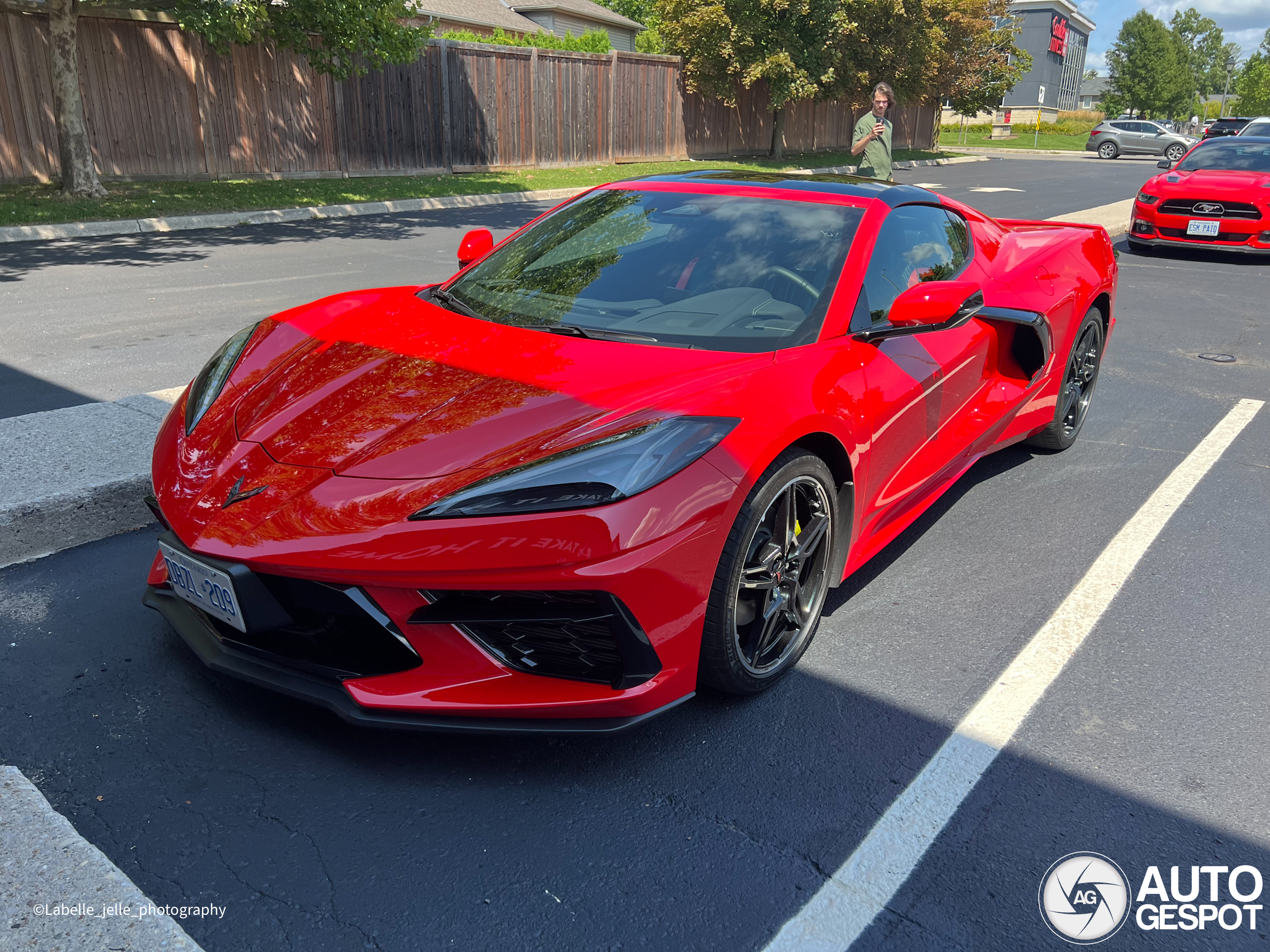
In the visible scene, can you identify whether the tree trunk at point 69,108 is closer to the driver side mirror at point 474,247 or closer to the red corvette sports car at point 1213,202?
the driver side mirror at point 474,247

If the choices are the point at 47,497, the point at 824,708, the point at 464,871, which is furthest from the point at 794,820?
the point at 47,497

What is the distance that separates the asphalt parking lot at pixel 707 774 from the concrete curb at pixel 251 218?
7730mm

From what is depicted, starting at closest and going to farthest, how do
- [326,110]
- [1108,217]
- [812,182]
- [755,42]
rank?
[812,182] → [1108,217] → [326,110] → [755,42]

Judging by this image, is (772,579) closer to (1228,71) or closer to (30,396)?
(30,396)

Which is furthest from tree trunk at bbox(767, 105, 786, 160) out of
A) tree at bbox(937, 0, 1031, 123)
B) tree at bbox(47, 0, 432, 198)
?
tree at bbox(47, 0, 432, 198)

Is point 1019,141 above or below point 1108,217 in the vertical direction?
above

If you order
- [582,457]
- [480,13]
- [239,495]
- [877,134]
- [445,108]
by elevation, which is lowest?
[239,495]

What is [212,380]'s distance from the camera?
3.10 m

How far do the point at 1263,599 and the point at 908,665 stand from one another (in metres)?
1.48

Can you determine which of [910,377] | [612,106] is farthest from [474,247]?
[612,106]

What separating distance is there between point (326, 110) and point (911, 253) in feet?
52.9

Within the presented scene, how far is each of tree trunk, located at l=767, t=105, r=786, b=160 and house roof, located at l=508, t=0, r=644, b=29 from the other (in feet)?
55.3

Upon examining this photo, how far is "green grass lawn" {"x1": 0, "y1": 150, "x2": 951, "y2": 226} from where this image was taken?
1154cm

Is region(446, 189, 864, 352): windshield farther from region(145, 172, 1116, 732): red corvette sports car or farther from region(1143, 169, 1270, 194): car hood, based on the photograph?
region(1143, 169, 1270, 194): car hood
